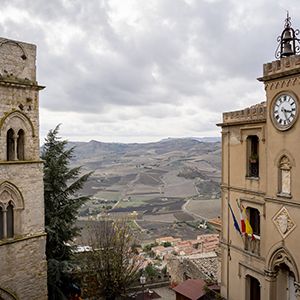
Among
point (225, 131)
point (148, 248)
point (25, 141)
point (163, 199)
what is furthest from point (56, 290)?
point (163, 199)

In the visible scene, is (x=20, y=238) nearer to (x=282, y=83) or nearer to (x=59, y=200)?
(x=59, y=200)

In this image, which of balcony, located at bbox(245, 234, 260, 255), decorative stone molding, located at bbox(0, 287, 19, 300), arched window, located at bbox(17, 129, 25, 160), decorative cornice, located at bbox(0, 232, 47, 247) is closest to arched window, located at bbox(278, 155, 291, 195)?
balcony, located at bbox(245, 234, 260, 255)

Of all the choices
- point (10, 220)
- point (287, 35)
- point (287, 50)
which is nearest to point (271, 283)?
point (287, 50)

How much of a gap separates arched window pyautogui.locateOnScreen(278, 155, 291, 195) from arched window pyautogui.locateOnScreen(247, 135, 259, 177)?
2217 mm

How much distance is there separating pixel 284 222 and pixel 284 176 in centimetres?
171

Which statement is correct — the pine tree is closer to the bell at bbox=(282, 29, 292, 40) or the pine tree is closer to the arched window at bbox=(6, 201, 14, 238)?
the arched window at bbox=(6, 201, 14, 238)

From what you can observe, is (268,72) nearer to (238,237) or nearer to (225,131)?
(225,131)

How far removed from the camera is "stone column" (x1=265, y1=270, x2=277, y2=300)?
14.4 metres

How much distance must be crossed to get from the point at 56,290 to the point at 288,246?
1281 centimetres

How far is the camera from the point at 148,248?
49281mm

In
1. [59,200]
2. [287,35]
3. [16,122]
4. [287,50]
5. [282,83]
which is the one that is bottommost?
[59,200]

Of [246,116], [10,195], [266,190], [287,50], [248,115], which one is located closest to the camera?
[287,50]

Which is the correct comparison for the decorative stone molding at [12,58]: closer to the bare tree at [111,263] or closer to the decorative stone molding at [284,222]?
the bare tree at [111,263]

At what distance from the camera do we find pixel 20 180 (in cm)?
1574
